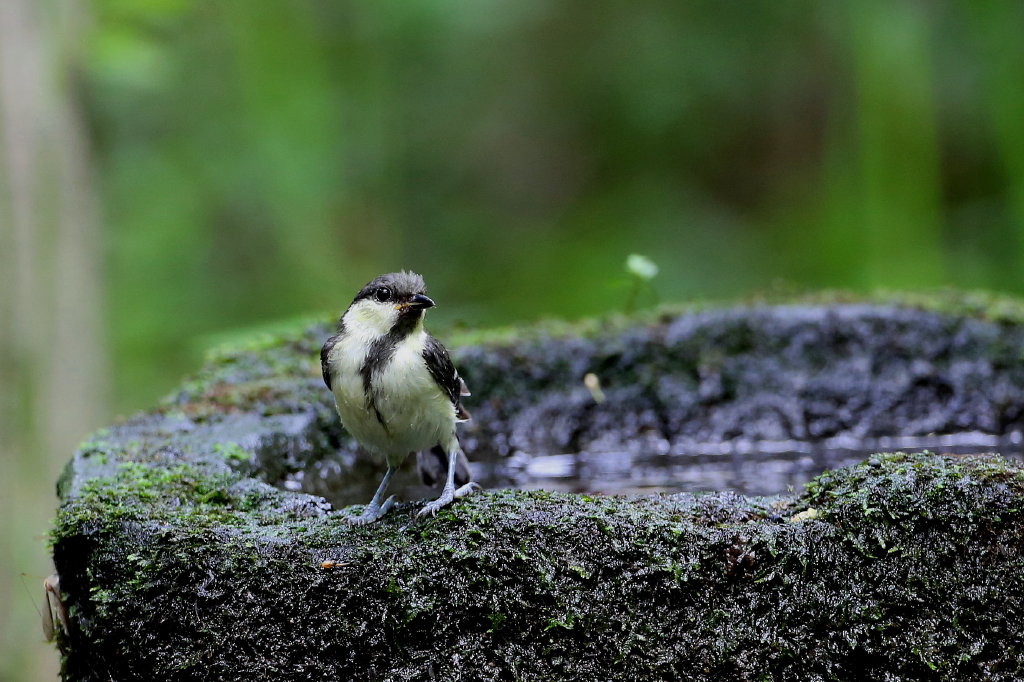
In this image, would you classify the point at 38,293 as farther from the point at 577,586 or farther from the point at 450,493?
the point at 577,586

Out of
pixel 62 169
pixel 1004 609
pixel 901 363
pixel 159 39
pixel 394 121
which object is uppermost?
pixel 394 121

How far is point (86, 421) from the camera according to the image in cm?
604

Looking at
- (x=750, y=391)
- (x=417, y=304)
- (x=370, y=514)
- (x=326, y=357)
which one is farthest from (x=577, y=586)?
(x=750, y=391)

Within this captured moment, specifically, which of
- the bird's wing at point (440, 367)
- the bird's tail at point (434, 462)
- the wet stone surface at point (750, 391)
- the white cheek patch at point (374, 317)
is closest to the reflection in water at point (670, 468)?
the wet stone surface at point (750, 391)

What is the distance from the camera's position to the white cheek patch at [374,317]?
117 inches

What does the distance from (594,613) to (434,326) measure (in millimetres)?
3166

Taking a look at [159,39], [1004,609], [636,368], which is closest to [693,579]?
[1004,609]

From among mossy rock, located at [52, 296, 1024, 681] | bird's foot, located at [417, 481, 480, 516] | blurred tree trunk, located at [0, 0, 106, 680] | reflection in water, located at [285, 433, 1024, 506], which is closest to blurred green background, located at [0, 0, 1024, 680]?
blurred tree trunk, located at [0, 0, 106, 680]

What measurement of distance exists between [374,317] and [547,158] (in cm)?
1003

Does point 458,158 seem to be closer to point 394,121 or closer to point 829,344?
point 394,121

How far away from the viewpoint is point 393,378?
2828 mm

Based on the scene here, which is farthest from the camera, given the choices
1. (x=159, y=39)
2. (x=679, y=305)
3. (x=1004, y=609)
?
(x=159, y=39)

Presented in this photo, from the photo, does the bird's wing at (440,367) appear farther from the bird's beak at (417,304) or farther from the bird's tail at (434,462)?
the bird's tail at (434,462)

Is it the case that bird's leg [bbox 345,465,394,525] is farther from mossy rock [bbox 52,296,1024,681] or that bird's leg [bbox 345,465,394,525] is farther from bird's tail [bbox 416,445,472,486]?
bird's tail [bbox 416,445,472,486]
